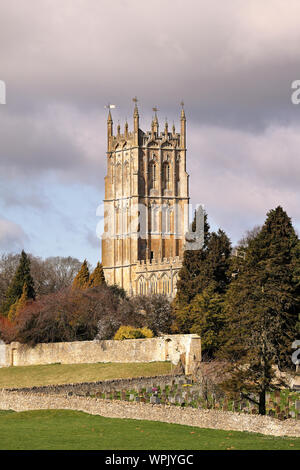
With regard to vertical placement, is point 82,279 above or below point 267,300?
above

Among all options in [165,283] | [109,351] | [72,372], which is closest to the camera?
[72,372]

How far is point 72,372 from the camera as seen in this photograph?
51156 mm

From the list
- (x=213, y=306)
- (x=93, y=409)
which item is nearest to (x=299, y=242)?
(x=213, y=306)

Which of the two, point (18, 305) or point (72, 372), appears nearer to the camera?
point (72, 372)

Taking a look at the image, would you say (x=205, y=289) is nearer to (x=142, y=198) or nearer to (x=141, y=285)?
(x=141, y=285)

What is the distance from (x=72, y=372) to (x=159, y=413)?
77.6 feet

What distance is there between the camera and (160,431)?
25.6 metres

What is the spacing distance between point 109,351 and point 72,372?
301 cm

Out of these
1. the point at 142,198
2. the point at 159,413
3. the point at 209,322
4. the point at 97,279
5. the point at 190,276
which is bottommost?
the point at 159,413

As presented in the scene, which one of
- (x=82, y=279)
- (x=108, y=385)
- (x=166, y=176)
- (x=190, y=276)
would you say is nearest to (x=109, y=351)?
(x=190, y=276)

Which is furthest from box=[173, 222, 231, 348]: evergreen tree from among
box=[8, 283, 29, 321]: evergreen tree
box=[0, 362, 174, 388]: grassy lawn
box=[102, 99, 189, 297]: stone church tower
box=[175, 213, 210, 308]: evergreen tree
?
box=[102, 99, 189, 297]: stone church tower

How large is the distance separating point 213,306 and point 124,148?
2458 inches

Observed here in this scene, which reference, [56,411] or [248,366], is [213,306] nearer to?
[248,366]

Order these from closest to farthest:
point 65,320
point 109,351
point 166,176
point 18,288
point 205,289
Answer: point 205,289, point 109,351, point 65,320, point 18,288, point 166,176
